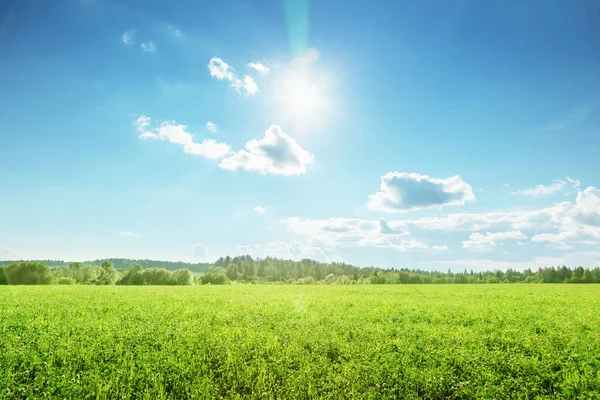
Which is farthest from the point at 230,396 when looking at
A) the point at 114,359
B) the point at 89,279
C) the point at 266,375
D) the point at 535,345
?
the point at 89,279

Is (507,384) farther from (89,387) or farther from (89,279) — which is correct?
(89,279)

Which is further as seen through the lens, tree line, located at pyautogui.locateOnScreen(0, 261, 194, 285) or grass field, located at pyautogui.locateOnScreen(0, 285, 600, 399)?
tree line, located at pyautogui.locateOnScreen(0, 261, 194, 285)

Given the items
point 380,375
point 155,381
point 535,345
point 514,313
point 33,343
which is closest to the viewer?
point 155,381

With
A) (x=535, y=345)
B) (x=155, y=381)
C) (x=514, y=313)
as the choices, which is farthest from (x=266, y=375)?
(x=514, y=313)

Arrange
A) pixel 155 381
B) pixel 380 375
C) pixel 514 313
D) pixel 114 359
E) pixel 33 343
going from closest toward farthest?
pixel 155 381 < pixel 380 375 < pixel 114 359 < pixel 33 343 < pixel 514 313

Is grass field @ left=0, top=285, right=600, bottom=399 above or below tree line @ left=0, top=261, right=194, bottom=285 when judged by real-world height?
above

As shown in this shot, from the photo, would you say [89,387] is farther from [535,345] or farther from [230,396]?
[535,345]

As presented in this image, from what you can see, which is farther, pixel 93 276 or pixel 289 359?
pixel 93 276

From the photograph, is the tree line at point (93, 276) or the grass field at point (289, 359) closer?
the grass field at point (289, 359)

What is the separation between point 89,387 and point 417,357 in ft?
33.4

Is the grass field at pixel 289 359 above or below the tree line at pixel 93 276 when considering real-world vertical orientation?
above

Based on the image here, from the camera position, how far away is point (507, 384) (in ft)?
32.2

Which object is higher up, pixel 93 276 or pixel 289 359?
pixel 289 359

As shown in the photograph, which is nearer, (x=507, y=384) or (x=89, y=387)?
(x=89, y=387)
